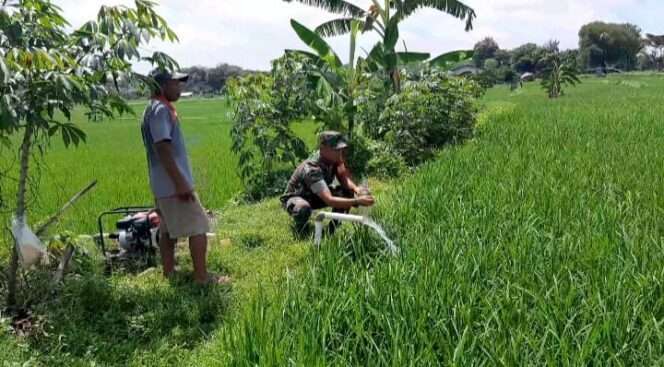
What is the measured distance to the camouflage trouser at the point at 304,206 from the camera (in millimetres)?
4641

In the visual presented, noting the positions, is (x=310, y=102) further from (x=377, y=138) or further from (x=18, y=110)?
(x=18, y=110)

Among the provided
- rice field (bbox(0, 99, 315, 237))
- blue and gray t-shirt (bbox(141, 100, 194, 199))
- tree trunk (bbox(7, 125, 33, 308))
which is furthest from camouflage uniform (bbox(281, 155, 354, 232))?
tree trunk (bbox(7, 125, 33, 308))

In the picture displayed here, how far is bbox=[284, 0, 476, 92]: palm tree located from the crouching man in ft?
14.5

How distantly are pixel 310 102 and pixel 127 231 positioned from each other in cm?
363

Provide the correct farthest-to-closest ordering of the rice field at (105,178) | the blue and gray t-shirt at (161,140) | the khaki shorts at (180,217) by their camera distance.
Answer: the rice field at (105,178) < the khaki shorts at (180,217) < the blue and gray t-shirt at (161,140)

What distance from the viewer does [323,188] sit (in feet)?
14.7

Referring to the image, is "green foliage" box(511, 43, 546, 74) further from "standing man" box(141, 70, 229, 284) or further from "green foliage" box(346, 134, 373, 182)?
"standing man" box(141, 70, 229, 284)

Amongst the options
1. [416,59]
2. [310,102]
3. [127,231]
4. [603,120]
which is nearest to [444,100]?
[416,59]

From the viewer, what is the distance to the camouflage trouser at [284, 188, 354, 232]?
4.64 meters

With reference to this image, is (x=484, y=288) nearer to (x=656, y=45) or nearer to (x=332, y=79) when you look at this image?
(x=332, y=79)

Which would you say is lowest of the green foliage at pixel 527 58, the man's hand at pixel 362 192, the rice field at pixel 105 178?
the rice field at pixel 105 178

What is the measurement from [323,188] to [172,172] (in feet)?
4.09

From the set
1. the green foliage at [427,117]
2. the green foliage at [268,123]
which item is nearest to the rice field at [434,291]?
the green foliage at [268,123]

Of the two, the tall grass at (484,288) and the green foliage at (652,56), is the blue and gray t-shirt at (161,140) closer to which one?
the tall grass at (484,288)
